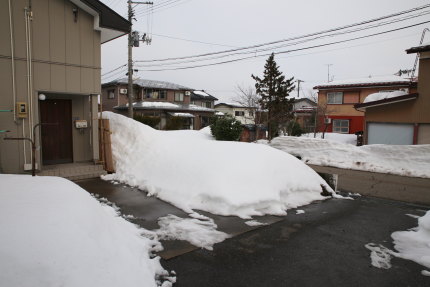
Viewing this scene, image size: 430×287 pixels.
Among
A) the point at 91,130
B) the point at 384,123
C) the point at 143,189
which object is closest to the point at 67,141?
the point at 91,130

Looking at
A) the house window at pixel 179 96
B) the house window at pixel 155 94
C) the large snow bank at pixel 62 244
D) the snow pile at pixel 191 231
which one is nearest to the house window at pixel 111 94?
the house window at pixel 155 94

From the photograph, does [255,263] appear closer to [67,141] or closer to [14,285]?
[14,285]

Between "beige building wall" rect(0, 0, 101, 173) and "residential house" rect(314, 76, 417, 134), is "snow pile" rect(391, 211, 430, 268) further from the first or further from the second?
"residential house" rect(314, 76, 417, 134)

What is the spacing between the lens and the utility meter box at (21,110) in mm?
7141

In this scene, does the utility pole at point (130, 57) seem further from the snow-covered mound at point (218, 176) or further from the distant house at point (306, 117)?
the distant house at point (306, 117)

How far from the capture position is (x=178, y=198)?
6.15 meters

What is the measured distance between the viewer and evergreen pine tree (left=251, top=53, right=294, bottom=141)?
17312 mm

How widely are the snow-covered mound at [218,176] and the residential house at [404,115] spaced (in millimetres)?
8685

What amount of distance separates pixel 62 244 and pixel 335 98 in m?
26.9

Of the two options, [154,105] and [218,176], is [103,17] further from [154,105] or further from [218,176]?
[154,105]

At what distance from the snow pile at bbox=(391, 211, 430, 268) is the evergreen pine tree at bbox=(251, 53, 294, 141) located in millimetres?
12356

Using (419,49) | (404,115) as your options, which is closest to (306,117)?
(404,115)

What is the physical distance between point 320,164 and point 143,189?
6.33m

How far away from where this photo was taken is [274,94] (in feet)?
57.3
